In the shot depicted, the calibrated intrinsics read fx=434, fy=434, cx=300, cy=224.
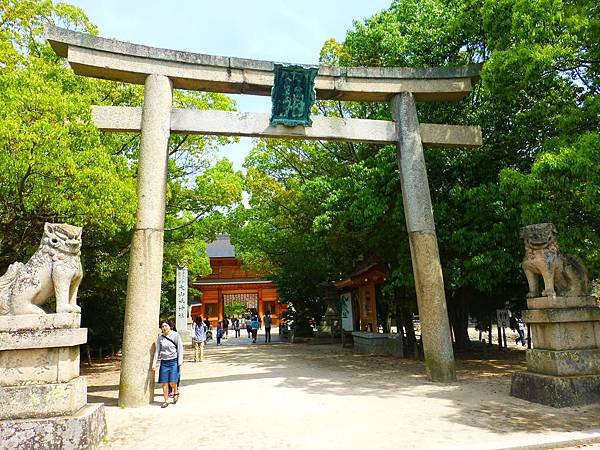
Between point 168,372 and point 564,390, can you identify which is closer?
point 564,390

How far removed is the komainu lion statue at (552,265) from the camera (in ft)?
22.7

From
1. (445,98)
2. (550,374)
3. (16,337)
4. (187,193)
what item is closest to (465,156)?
(445,98)

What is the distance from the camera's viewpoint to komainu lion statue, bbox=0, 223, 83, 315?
5.23 m

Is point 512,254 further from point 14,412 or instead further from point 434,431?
point 14,412

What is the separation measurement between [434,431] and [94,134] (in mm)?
6923

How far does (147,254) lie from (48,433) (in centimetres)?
345

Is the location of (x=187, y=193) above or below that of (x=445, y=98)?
below

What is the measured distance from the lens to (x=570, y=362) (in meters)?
6.68

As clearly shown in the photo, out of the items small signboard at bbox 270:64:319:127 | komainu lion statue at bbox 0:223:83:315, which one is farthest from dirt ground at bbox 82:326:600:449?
small signboard at bbox 270:64:319:127

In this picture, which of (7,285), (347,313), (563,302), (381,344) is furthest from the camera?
(347,313)

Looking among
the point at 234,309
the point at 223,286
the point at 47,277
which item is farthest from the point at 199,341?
the point at 234,309

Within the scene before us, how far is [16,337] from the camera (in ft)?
16.5

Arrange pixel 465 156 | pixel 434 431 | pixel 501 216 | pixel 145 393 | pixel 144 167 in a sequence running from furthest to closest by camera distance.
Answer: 1. pixel 465 156
2. pixel 501 216
3. pixel 144 167
4. pixel 145 393
5. pixel 434 431

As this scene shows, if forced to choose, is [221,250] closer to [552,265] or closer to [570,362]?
[552,265]
